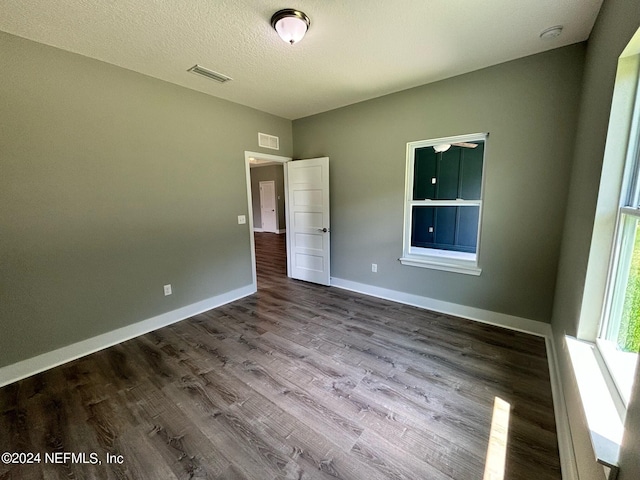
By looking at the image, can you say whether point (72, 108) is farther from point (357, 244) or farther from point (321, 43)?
point (357, 244)

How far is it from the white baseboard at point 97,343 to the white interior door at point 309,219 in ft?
4.69

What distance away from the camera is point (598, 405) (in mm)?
1052

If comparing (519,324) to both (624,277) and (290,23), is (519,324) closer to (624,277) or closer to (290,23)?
(624,277)

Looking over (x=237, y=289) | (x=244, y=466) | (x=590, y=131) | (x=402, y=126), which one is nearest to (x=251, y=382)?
(x=244, y=466)

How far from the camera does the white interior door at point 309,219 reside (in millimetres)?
3945

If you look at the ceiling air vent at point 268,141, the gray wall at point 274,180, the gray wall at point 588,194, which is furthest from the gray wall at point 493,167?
the gray wall at point 274,180

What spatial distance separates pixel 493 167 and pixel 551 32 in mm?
1085

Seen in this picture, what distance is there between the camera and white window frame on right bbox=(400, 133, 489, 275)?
2816 mm

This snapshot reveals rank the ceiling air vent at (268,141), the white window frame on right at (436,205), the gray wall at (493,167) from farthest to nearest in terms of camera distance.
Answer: the ceiling air vent at (268,141)
the white window frame on right at (436,205)
the gray wall at (493,167)

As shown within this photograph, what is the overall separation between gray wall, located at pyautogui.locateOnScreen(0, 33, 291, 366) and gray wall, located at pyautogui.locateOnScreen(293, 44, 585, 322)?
191cm

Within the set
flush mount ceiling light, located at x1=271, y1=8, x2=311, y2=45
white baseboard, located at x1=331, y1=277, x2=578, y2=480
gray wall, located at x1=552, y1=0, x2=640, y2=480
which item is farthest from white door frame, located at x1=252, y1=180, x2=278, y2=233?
gray wall, located at x1=552, y1=0, x2=640, y2=480

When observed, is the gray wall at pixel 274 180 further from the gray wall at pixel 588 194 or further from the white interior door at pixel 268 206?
the gray wall at pixel 588 194

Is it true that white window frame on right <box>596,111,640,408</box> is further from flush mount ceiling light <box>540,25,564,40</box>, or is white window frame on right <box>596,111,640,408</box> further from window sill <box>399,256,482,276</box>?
window sill <box>399,256,482,276</box>

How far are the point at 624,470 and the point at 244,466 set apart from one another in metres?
1.54
